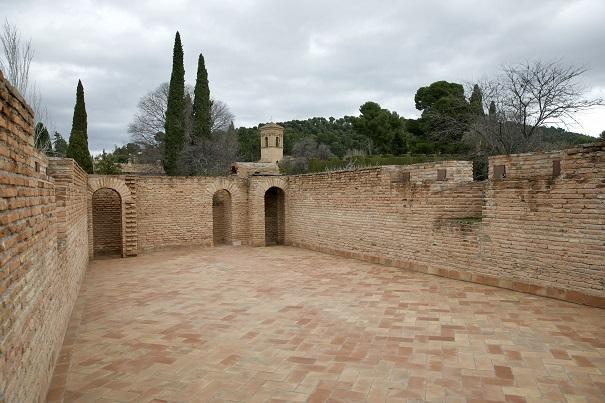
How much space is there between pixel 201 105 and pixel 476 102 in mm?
18426

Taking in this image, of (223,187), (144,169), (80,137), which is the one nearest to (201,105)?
(144,169)

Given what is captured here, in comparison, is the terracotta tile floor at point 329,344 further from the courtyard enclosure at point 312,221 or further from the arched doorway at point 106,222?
the arched doorway at point 106,222

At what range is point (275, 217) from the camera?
53.6 ft

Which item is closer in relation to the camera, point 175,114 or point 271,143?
point 175,114

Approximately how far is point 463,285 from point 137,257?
963cm

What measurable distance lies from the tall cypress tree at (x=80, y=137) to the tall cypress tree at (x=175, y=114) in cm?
478

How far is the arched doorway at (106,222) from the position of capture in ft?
45.3

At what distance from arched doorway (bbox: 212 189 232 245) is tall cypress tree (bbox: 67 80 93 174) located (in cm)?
892

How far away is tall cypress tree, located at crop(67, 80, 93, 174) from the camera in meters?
22.2

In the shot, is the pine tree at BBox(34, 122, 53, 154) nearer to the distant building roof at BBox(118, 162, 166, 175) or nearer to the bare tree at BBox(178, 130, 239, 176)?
the distant building roof at BBox(118, 162, 166, 175)

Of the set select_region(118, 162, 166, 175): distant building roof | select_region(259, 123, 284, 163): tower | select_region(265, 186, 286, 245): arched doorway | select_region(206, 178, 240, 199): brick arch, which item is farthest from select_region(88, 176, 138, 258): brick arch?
select_region(259, 123, 284, 163): tower

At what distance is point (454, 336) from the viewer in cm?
479

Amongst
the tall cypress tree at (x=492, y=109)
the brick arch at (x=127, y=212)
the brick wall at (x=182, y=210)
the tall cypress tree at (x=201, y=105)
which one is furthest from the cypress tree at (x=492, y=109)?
the tall cypress tree at (x=201, y=105)

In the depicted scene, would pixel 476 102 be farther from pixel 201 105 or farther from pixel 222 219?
pixel 201 105
